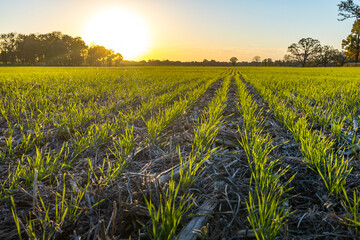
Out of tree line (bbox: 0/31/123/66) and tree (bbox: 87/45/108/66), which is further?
tree (bbox: 87/45/108/66)

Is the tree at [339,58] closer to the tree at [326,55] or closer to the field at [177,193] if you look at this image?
the tree at [326,55]

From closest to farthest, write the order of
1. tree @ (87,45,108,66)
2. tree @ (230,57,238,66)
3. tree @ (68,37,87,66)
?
tree @ (68,37,87,66), tree @ (87,45,108,66), tree @ (230,57,238,66)

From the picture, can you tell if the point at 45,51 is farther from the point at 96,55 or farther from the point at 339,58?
the point at 339,58

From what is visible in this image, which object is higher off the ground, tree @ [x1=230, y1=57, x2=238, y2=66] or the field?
tree @ [x1=230, y1=57, x2=238, y2=66]

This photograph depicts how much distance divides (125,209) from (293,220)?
105cm

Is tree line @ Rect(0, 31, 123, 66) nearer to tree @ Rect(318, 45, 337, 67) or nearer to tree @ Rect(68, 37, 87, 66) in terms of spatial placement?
tree @ Rect(68, 37, 87, 66)

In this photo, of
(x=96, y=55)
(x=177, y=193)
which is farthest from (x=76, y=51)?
(x=177, y=193)

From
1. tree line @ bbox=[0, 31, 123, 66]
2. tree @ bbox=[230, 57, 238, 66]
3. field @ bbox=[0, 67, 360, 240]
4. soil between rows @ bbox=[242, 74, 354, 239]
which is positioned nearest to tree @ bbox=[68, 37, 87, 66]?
tree line @ bbox=[0, 31, 123, 66]

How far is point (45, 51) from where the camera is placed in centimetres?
8344

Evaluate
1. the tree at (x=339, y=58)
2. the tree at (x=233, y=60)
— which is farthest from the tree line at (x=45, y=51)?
the tree at (x=339, y=58)

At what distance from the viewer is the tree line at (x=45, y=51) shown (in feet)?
266

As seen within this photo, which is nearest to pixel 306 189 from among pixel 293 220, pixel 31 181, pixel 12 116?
pixel 293 220

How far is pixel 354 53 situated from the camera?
56094 mm

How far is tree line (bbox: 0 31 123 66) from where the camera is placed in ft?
266
